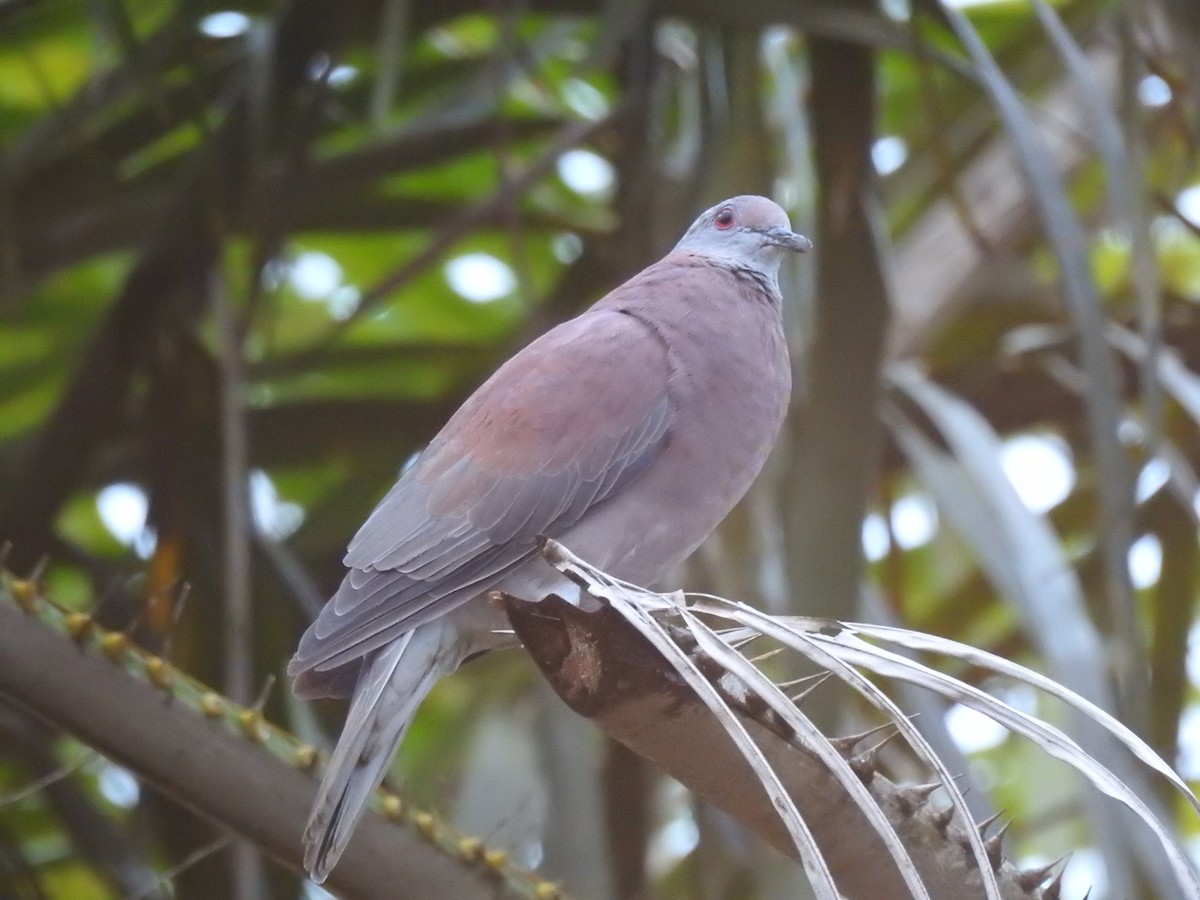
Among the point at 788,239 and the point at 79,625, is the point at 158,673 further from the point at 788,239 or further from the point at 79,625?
the point at 788,239

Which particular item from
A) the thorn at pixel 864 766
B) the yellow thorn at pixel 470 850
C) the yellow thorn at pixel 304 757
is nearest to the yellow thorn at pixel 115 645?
the yellow thorn at pixel 304 757

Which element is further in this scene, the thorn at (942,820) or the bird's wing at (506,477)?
the bird's wing at (506,477)

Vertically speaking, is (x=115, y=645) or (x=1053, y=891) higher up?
(x=1053, y=891)

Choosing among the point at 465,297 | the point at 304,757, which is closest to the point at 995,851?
the point at 304,757

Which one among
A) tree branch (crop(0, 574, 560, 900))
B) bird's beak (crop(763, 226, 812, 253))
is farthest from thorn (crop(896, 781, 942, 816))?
bird's beak (crop(763, 226, 812, 253))

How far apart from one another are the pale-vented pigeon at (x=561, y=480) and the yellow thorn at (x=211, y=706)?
0.28 m

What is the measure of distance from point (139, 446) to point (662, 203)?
35.3 inches

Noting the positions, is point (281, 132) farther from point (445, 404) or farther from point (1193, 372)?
point (1193, 372)

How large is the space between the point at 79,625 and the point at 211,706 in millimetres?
105

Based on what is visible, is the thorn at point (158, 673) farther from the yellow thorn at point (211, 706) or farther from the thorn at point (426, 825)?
the thorn at point (426, 825)

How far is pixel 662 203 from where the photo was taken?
2523mm

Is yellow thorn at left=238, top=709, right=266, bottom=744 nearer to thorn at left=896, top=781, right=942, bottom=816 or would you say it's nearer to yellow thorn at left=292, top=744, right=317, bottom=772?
yellow thorn at left=292, top=744, right=317, bottom=772

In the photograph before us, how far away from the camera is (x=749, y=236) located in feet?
6.86

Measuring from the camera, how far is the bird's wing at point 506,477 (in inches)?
58.7
